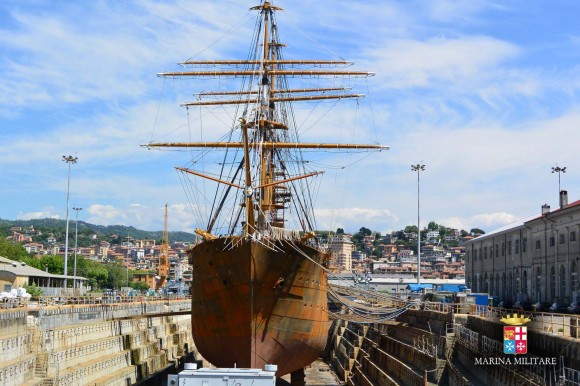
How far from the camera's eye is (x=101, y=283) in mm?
148000

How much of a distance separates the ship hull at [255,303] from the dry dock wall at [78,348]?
15.5 feet

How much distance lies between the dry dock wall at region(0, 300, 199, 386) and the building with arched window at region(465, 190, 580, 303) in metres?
31.8

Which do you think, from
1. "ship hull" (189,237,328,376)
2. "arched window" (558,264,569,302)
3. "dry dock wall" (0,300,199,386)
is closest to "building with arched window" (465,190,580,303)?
"arched window" (558,264,569,302)

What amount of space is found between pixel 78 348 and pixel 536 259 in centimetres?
4743

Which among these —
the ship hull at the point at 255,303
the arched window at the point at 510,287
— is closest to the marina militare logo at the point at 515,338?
the ship hull at the point at 255,303

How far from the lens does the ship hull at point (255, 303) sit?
34.7 m

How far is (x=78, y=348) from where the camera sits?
34.4 metres

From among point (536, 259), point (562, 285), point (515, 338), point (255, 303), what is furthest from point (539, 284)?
point (515, 338)

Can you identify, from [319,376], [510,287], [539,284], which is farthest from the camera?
[510,287]

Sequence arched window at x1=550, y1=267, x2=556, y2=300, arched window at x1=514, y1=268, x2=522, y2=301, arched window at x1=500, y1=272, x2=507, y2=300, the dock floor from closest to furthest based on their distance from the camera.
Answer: the dock floor, arched window at x1=550, y1=267, x2=556, y2=300, arched window at x1=514, y1=268, x2=522, y2=301, arched window at x1=500, y1=272, x2=507, y2=300

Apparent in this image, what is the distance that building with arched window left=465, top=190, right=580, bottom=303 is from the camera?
6012 cm

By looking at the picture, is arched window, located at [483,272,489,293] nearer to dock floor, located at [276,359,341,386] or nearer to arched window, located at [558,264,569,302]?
arched window, located at [558,264,569,302]

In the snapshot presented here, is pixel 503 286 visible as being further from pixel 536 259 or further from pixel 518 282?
pixel 536 259

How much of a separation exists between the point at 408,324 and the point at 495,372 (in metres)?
26.7
